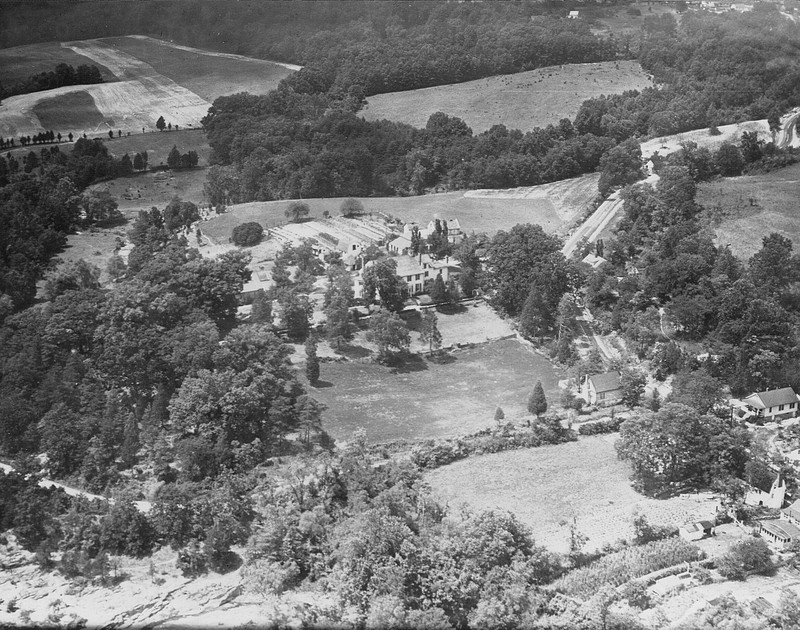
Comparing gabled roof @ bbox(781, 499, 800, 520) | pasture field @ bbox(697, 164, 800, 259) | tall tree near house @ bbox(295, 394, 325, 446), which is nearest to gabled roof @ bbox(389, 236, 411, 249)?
tall tree near house @ bbox(295, 394, 325, 446)

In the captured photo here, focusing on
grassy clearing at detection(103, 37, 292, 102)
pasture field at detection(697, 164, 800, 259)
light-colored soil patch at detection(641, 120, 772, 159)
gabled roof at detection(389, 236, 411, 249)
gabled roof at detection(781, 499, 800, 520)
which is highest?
grassy clearing at detection(103, 37, 292, 102)

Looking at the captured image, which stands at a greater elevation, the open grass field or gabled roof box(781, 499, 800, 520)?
the open grass field

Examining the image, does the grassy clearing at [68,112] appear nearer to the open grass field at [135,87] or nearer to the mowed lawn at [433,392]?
the open grass field at [135,87]

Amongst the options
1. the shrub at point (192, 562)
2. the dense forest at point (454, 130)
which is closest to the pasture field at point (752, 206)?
the dense forest at point (454, 130)

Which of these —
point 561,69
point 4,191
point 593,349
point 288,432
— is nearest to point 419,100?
point 561,69

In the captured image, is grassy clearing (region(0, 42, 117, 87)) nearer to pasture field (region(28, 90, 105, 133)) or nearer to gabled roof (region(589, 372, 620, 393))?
pasture field (region(28, 90, 105, 133))

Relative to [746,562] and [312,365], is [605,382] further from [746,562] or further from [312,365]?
[312,365]

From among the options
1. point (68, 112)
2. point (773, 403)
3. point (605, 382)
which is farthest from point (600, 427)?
point (68, 112)
